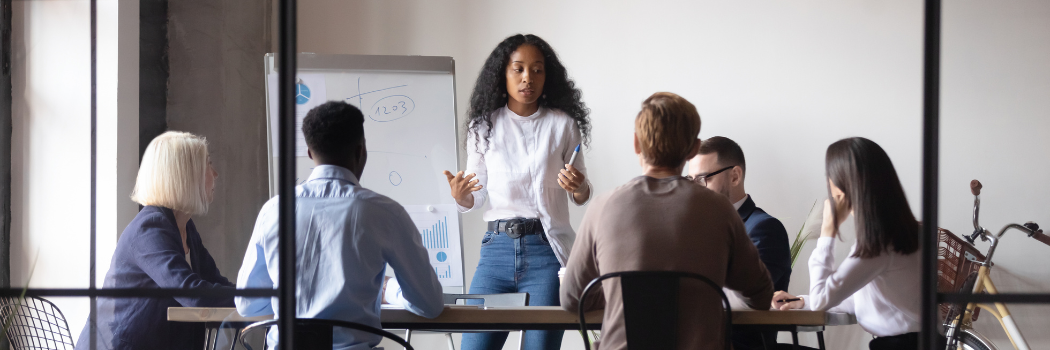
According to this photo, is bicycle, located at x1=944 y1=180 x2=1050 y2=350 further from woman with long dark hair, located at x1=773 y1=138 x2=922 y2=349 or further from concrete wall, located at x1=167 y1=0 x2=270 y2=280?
concrete wall, located at x1=167 y1=0 x2=270 y2=280

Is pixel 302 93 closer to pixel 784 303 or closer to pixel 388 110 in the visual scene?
pixel 388 110

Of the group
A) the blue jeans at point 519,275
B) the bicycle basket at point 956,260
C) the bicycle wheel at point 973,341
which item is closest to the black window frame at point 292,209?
the blue jeans at point 519,275

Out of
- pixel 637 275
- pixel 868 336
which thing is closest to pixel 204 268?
pixel 637 275

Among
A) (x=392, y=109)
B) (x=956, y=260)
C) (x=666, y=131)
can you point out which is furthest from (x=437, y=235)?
(x=956, y=260)

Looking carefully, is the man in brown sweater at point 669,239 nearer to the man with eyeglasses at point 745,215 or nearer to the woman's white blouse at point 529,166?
the man with eyeglasses at point 745,215

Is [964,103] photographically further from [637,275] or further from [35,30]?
[35,30]

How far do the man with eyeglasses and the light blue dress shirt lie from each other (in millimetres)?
746

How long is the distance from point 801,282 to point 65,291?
2.81 metres

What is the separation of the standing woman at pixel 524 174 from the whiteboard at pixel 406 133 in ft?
1.21

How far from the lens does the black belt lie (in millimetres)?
2291

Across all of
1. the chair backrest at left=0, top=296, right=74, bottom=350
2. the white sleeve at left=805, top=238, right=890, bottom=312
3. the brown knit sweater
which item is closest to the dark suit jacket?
the white sleeve at left=805, top=238, right=890, bottom=312

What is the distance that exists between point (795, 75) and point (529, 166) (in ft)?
5.09

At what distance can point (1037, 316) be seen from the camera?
2617mm

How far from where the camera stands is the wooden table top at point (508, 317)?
1575mm
